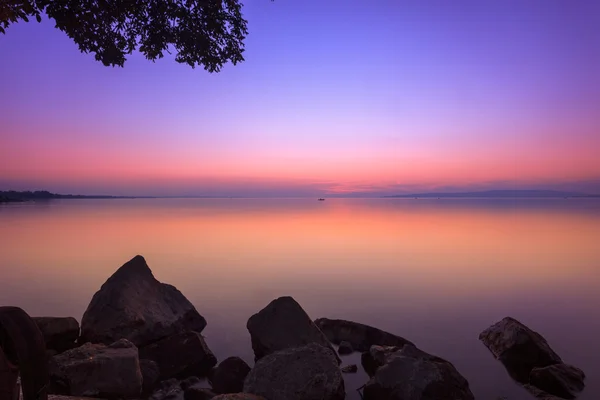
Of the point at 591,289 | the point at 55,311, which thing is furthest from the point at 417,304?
the point at 55,311

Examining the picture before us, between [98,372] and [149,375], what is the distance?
1.46 metres

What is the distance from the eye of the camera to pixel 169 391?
322 inches

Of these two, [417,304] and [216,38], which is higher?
[216,38]

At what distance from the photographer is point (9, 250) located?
30484mm

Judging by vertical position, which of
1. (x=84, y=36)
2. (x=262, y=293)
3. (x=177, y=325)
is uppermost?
(x=84, y=36)

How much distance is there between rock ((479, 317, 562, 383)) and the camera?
929 cm

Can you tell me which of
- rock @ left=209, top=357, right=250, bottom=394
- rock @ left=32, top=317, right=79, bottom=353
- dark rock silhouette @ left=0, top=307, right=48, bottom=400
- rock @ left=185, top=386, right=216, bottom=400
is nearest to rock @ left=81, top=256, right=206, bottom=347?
rock @ left=32, top=317, right=79, bottom=353

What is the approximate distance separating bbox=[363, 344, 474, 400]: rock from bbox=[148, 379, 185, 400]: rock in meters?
3.93

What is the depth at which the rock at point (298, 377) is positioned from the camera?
6.80m

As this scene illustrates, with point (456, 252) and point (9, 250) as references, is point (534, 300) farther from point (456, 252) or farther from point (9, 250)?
point (9, 250)

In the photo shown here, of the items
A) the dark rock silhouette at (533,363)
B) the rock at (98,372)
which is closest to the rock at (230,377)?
the rock at (98,372)

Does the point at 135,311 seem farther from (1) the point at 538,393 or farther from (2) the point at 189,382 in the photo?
(1) the point at 538,393

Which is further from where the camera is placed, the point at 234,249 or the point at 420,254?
the point at 234,249

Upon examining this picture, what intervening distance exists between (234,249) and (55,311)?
18102 millimetres
